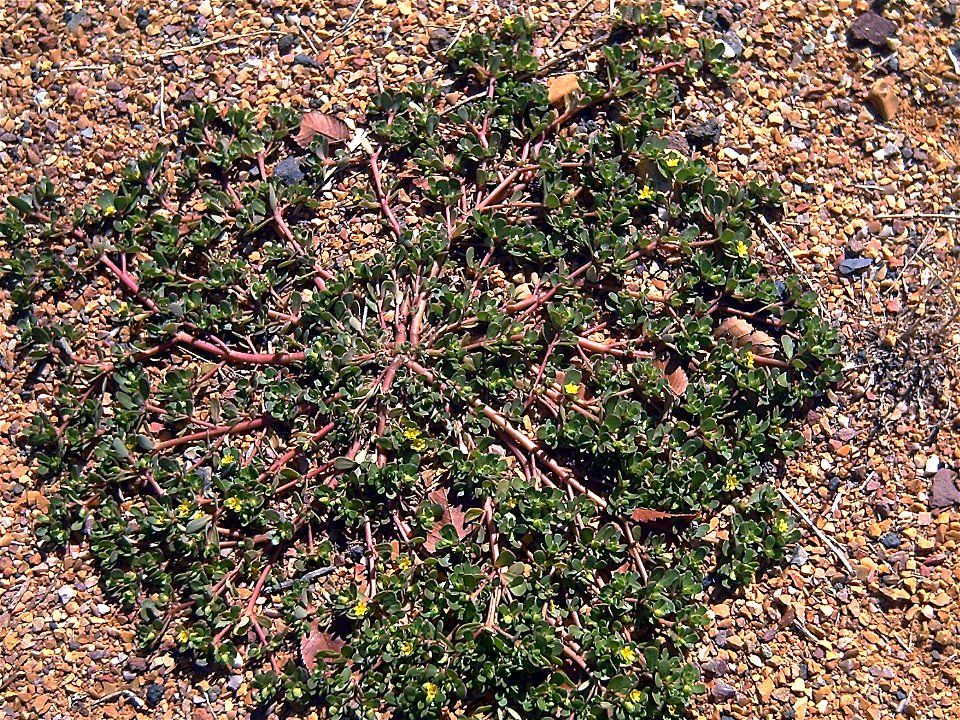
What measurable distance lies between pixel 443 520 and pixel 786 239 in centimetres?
185

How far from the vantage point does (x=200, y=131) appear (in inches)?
157

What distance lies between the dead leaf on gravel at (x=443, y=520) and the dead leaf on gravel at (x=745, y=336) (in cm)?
125

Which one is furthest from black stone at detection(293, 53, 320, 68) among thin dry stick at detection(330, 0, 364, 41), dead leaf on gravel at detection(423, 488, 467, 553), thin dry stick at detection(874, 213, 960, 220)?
thin dry stick at detection(874, 213, 960, 220)

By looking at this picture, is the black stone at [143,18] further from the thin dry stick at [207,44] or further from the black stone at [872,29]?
the black stone at [872,29]

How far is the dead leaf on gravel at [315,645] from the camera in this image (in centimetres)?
341

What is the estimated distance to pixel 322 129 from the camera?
4066mm

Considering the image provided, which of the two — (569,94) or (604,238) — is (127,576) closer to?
(604,238)

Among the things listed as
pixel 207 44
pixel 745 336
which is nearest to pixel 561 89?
pixel 745 336

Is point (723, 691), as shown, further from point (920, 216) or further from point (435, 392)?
point (920, 216)

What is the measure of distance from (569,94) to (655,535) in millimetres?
1902

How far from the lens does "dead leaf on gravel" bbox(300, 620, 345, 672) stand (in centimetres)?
341

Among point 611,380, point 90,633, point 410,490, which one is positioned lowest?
point 90,633

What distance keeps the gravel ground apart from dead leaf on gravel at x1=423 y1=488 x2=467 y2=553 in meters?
0.86

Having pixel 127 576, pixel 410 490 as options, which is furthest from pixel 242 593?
pixel 410 490
